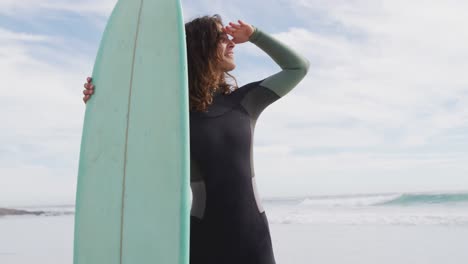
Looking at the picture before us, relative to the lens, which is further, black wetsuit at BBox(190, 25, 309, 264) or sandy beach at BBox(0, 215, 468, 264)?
sandy beach at BBox(0, 215, 468, 264)

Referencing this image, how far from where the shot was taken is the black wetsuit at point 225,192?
5.84 ft

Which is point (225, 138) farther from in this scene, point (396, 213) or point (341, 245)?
point (396, 213)

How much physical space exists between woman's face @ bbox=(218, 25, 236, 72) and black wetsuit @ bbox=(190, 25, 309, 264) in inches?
4.7

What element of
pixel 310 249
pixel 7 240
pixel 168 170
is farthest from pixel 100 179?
pixel 7 240

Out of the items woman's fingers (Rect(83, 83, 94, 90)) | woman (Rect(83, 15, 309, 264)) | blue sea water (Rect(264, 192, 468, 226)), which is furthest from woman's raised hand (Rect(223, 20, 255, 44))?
blue sea water (Rect(264, 192, 468, 226))

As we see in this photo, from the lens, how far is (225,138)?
1.85 m

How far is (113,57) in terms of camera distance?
2.28 m

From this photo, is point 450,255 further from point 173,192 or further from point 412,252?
point 173,192

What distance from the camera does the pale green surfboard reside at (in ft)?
6.05

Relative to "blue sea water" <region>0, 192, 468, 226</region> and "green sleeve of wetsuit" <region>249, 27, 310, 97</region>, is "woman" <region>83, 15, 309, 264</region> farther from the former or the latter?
"blue sea water" <region>0, 192, 468, 226</region>

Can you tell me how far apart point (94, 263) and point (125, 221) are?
231 millimetres

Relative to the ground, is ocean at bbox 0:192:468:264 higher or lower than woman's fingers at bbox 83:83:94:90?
lower

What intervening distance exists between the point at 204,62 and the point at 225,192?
491 mm

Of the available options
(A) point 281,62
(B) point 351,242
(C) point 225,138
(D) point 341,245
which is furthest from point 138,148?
(B) point 351,242
